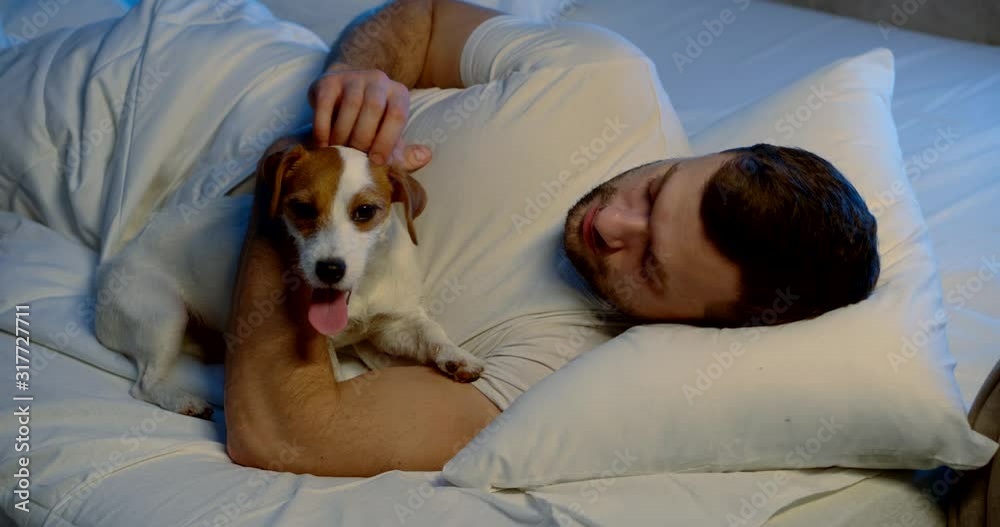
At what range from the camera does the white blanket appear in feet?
3.75

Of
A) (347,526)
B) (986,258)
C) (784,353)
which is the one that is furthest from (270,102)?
(986,258)

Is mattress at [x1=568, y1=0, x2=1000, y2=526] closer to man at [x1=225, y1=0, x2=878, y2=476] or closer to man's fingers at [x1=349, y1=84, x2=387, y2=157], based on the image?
man at [x1=225, y1=0, x2=878, y2=476]

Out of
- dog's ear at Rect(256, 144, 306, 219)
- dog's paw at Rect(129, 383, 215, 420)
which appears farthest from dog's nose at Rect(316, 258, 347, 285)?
dog's paw at Rect(129, 383, 215, 420)

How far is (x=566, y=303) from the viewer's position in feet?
4.77

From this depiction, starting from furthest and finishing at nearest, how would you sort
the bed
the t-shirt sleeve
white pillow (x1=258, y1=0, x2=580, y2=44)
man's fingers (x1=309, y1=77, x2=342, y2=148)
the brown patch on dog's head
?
white pillow (x1=258, y1=0, x2=580, y2=44) < the t-shirt sleeve < man's fingers (x1=309, y1=77, x2=342, y2=148) < the brown patch on dog's head < the bed

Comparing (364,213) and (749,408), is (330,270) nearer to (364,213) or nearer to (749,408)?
(364,213)

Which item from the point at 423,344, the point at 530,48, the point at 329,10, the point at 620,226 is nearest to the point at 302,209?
the point at 423,344

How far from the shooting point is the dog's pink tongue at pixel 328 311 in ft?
4.35

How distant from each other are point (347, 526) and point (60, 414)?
525 mm

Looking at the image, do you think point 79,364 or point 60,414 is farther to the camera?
point 79,364

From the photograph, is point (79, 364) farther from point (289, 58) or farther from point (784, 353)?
point (784, 353)

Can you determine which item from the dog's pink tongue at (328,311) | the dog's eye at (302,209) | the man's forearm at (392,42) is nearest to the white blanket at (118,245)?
the man's forearm at (392,42)

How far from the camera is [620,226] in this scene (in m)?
1.38

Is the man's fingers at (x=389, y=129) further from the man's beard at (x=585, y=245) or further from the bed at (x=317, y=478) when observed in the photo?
the bed at (x=317, y=478)
